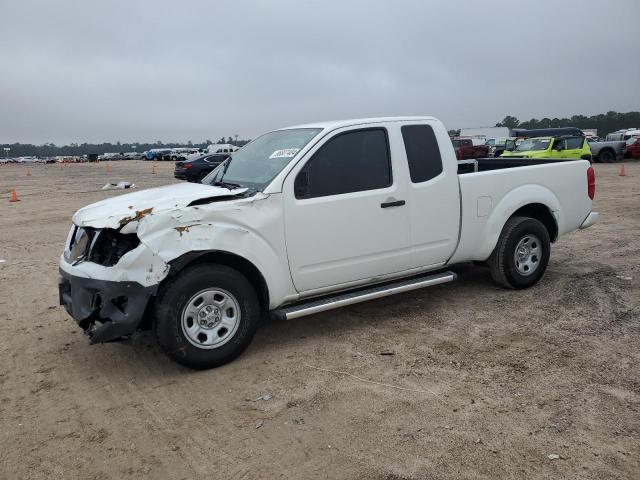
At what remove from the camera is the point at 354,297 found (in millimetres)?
4746

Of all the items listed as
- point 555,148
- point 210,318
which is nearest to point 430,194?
point 210,318

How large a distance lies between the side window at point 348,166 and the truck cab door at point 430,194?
0.83 feet

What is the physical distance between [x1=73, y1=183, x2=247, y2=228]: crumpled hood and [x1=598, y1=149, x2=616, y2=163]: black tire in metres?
30.8

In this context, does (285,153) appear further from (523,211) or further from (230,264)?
(523,211)

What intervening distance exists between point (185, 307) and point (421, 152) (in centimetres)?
267

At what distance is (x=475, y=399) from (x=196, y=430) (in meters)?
1.83

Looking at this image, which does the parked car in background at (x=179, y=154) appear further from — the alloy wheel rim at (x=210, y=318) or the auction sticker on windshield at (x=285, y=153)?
the alloy wheel rim at (x=210, y=318)

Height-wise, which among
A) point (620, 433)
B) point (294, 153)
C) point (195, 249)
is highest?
point (294, 153)

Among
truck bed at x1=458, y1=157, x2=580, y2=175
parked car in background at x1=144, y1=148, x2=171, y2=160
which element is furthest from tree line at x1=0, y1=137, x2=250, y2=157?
truck bed at x1=458, y1=157, x2=580, y2=175

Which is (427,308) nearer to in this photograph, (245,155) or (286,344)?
(286,344)

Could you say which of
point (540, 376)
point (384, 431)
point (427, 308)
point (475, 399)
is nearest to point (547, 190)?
point (427, 308)

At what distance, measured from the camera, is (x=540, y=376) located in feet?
12.8

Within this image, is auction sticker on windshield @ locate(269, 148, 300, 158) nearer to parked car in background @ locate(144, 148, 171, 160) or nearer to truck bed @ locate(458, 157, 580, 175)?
truck bed @ locate(458, 157, 580, 175)

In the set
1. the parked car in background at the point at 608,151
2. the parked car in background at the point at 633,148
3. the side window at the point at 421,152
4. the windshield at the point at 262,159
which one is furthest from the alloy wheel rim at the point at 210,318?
the parked car in background at the point at 633,148
